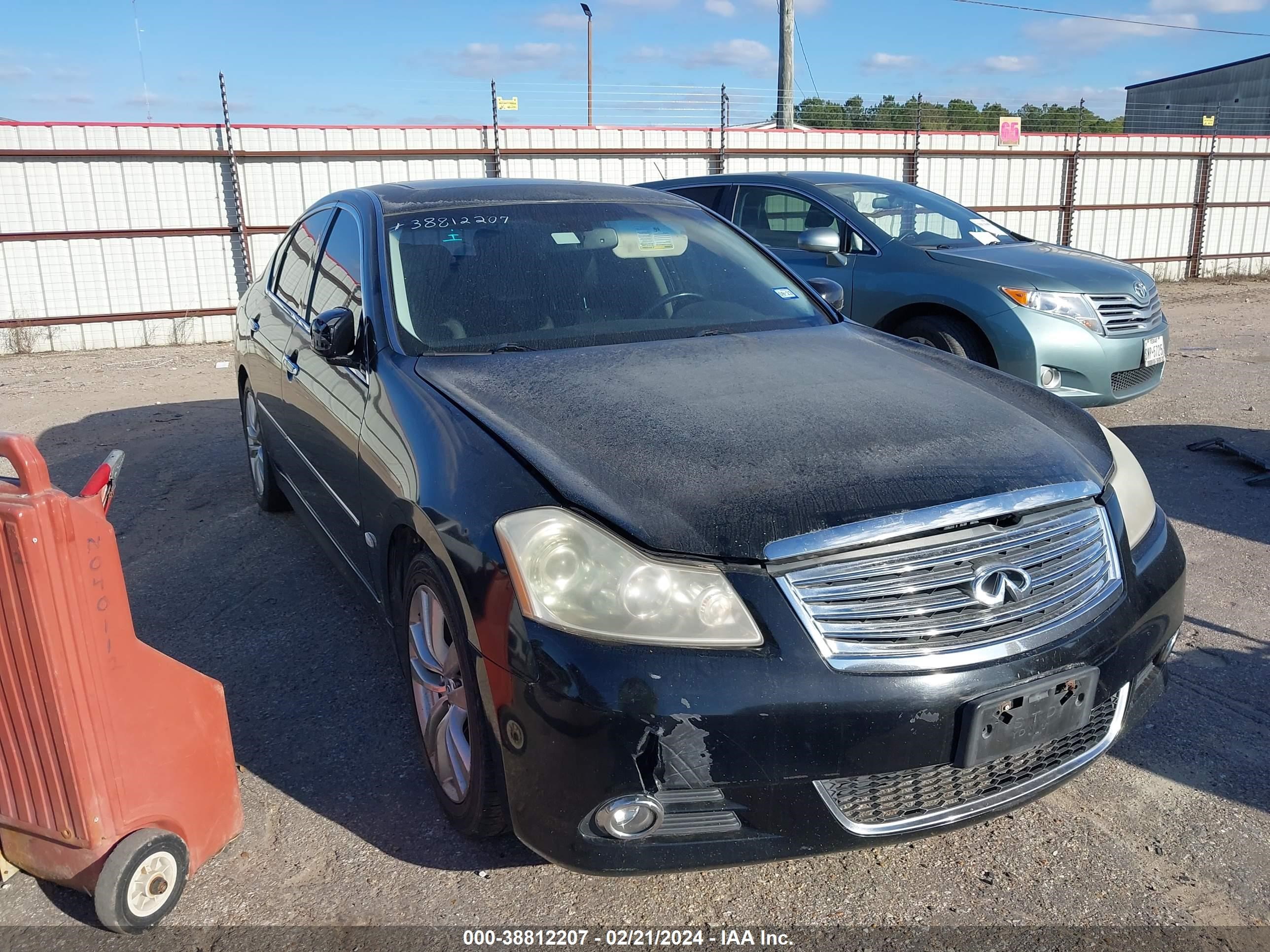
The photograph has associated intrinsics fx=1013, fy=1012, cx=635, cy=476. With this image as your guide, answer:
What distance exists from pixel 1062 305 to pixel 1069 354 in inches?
12.5

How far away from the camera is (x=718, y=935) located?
7.16 feet

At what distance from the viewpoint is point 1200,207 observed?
16438 mm

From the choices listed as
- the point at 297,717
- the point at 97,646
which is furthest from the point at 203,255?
the point at 97,646

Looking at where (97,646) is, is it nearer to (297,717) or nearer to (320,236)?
(297,717)

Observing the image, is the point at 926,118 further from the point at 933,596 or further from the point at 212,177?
the point at 933,596

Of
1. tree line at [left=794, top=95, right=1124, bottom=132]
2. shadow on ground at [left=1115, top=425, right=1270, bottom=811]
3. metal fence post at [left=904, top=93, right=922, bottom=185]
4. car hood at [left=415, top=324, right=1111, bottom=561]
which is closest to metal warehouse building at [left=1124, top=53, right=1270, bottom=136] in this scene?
tree line at [left=794, top=95, right=1124, bottom=132]

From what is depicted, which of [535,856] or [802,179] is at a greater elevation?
[802,179]

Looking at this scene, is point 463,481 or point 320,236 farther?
point 320,236

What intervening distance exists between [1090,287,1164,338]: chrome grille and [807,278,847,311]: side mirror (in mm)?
2725

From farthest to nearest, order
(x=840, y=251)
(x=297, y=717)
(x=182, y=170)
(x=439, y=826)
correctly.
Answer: (x=182, y=170) → (x=840, y=251) → (x=297, y=717) → (x=439, y=826)

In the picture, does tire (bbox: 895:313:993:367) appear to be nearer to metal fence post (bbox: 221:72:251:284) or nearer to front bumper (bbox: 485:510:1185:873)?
front bumper (bbox: 485:510:1185:873)

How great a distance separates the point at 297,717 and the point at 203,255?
32.5 feet

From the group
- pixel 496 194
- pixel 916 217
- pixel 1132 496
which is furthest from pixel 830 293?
pixel 916 217

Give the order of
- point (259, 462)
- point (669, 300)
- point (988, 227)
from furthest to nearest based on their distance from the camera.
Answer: point (988, 227) → point (259, 462) → point (669, 300)
